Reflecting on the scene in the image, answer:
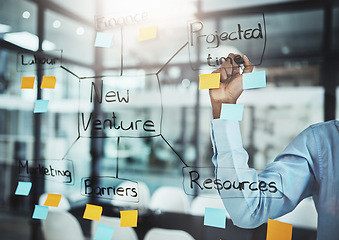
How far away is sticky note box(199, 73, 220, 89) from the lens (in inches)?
45.8

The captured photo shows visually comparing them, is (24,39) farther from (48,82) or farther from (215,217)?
(215,217)

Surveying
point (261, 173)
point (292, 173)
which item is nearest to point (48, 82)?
point (261, 173)

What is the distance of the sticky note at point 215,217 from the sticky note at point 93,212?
0.53 metres

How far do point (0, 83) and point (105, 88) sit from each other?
2.08 metres

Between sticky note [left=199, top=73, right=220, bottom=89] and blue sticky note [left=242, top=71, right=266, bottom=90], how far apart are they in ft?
0.35

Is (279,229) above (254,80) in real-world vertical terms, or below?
below

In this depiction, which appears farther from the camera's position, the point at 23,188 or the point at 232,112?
the point at 23,188

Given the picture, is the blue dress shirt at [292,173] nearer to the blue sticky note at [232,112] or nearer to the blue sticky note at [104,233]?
the blue sticky note at [232,112]

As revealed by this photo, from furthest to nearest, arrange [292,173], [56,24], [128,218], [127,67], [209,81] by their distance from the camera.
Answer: [56,24], [127,67], [128,218], [209,81], [292,173]

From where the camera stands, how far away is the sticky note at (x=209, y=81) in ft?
3.82

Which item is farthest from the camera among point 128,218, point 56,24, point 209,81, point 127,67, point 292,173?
point 56,24

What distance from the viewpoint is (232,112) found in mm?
1125

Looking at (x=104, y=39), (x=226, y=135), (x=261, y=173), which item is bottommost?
(x=261, y=173)

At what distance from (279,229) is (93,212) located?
86cm
